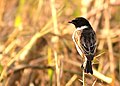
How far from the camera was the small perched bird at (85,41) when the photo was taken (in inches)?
106

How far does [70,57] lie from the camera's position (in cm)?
477

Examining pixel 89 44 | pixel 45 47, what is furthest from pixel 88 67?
pixel 45 47

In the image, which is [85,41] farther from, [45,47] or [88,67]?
[45,47]

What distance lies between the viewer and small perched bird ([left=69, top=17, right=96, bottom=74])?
8.82 feet

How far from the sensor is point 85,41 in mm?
2814

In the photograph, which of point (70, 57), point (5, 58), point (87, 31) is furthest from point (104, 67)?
point (87, 31)

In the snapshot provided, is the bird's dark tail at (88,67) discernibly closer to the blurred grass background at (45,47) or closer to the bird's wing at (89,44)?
the bird's wing at (89,44)

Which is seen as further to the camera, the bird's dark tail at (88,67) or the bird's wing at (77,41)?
the bird's wing at (77,41)

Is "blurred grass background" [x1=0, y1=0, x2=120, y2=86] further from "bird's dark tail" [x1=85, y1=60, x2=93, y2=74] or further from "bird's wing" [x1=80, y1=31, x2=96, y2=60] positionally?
"bird's dark tail" [x1=85, y1=60, x2=93, y2=74]

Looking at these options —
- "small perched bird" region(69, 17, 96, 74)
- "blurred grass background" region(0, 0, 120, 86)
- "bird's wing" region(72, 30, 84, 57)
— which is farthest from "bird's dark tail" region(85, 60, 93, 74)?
"blurred grass background" region(0, 0, 120, 86)

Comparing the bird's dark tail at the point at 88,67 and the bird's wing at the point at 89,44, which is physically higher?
the bird's wing at the point at 89,44

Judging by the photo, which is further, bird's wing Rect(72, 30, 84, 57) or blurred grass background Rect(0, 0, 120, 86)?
blurred grass background Rect(0, 0, 120, 86)

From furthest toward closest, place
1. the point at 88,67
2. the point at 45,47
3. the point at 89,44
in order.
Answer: the point at 45,47 < the point at 89,44 < the point at 88,67

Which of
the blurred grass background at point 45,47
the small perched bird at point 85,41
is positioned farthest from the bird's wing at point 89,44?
the blurred grass background at point 45,47
